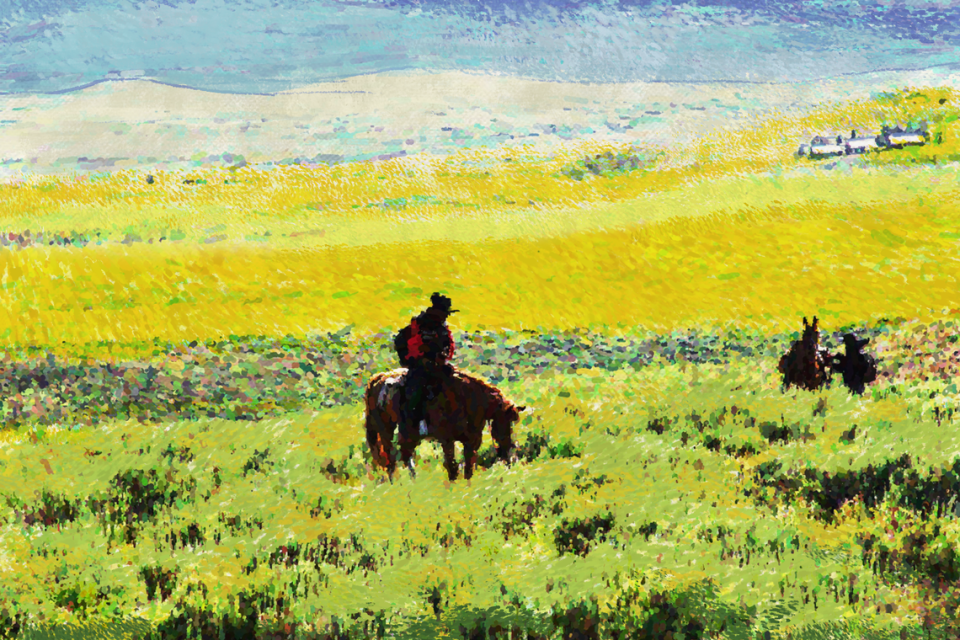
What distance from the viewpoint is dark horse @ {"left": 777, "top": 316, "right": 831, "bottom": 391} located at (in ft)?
44.0

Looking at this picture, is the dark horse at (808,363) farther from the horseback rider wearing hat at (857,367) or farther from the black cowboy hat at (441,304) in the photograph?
the black cowboy hat at (441,304)

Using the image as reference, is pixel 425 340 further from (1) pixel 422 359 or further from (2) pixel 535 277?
(2) pixel 535 277

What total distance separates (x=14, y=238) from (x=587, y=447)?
2261 centimetres

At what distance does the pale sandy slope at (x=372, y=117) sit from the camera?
3119cm

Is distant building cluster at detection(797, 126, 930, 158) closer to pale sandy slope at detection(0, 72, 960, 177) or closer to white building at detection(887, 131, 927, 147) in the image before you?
white building at detection(887, 131, 927, 147)

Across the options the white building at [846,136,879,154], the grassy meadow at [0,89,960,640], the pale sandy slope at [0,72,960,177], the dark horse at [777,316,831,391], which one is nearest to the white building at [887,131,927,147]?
the white building at [846,136,879,154]

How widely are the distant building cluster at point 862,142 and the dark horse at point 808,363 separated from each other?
2393cm

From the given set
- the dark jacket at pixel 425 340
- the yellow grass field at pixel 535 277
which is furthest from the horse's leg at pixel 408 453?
the yellow grass field at pixel 535 277

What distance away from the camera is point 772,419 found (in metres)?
11.4

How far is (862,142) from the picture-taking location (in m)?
35.8

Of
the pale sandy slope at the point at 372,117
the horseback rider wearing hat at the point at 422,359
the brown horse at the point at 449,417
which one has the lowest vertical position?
the brown horse at the point at 449,417

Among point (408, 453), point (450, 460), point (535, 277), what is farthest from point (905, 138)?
point (408, 453)

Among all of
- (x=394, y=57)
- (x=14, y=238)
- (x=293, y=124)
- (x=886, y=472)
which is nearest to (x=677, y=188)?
(x=394, y=57)

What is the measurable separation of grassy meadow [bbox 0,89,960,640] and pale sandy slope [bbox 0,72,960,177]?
1.09 m
